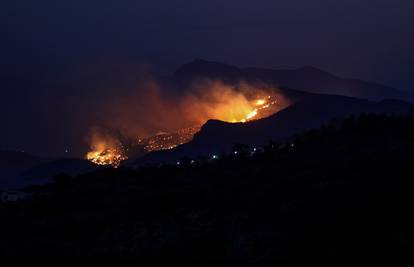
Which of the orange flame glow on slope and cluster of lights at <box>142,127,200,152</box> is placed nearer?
the orange flame glow on slope

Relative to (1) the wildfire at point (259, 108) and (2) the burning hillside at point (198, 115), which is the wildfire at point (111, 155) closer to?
(2) the burning hillside at point (198, 115)

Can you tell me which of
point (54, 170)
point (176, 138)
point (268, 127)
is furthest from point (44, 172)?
point (268, 127)

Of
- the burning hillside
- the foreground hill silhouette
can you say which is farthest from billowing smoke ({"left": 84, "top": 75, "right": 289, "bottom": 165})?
the foreground hill silhouette

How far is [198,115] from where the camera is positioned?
541ft

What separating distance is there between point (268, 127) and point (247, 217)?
88.7 metres

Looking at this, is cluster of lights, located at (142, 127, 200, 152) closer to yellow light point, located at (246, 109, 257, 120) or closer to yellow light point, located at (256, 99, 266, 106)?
yellow light point, located at (246, 109, 257, 120)

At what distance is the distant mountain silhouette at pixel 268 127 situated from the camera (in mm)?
111375

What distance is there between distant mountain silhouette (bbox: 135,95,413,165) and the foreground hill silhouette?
2289 inches

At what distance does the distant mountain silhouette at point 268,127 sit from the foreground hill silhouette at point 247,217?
58.1 m

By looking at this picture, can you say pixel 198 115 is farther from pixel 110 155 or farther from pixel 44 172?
pixel 44 172

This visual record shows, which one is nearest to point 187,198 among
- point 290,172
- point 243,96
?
point 290,172

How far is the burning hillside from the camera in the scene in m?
135

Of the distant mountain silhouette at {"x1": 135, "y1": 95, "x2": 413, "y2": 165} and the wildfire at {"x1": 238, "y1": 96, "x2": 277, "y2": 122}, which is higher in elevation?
the wildfire at {"x1": 238, "y1": 96, "x2": 277, "y2": 122}

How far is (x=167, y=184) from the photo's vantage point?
2023 inches
